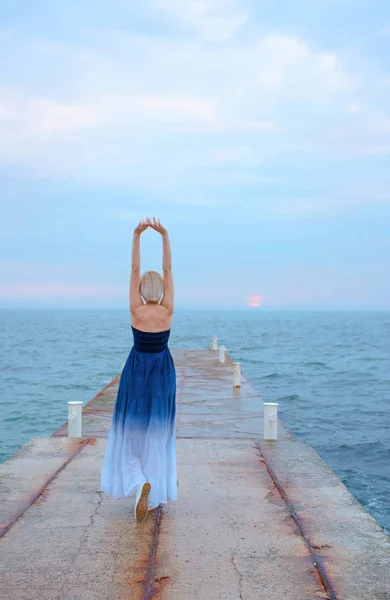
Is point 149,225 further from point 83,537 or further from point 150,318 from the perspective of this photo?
point 83,537

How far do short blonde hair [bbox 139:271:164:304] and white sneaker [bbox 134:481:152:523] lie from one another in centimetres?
164

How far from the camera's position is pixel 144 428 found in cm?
553

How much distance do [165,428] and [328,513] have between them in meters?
1.80

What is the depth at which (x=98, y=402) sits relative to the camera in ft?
48.6

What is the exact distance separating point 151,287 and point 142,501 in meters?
1.91

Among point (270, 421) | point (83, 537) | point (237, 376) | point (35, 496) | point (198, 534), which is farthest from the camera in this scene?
point (237, 376)

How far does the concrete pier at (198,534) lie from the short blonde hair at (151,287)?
203 centimetres

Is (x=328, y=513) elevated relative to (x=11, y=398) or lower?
elevated

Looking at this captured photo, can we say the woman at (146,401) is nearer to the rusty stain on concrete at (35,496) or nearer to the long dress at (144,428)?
the long dress at (144,428)

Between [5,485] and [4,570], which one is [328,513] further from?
[5,485]

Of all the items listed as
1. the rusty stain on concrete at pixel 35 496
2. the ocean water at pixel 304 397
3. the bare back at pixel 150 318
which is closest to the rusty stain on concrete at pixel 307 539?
the bare back at pixel 150 318

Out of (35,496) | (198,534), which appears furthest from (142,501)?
(35,496)

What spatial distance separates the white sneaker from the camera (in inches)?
209

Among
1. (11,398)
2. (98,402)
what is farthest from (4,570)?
(11,398)
